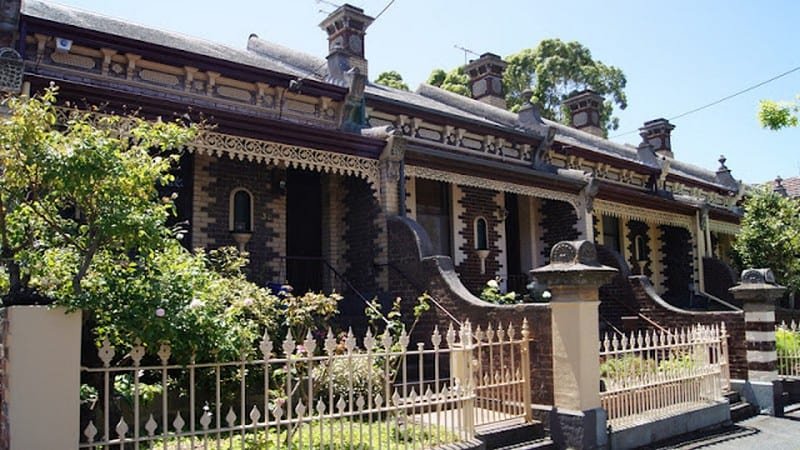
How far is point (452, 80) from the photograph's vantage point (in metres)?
34.6

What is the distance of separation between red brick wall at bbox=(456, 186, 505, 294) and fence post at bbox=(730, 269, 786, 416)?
16.6 ft

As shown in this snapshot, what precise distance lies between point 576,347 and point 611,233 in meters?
11.8

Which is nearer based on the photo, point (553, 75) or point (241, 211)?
point (241, 211)

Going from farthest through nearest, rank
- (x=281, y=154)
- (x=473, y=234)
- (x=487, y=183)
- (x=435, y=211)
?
(x=473, y=234), (x=435, y=211), (x=487, y=183), (x=281, y=154)

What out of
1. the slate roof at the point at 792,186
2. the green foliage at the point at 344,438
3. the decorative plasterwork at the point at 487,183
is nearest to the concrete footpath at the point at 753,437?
the green foliage at the point at 344,438

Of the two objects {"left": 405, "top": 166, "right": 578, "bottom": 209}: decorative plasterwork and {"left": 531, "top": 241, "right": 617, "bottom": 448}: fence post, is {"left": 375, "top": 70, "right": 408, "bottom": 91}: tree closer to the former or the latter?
{"left": 405, "top": 166, "right": 578, "bottom": 209}: decorative plasterwork

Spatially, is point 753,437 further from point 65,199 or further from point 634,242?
point 634,242

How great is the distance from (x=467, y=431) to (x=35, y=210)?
4125 mm

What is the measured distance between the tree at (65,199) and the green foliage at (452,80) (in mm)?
28984

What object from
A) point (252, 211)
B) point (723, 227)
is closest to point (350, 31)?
point (252, 211)

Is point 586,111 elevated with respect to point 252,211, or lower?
elevated

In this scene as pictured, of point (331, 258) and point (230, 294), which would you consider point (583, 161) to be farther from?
point (230, 294)

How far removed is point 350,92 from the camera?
13.2 metres

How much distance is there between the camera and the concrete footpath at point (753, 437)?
8.18 metres
